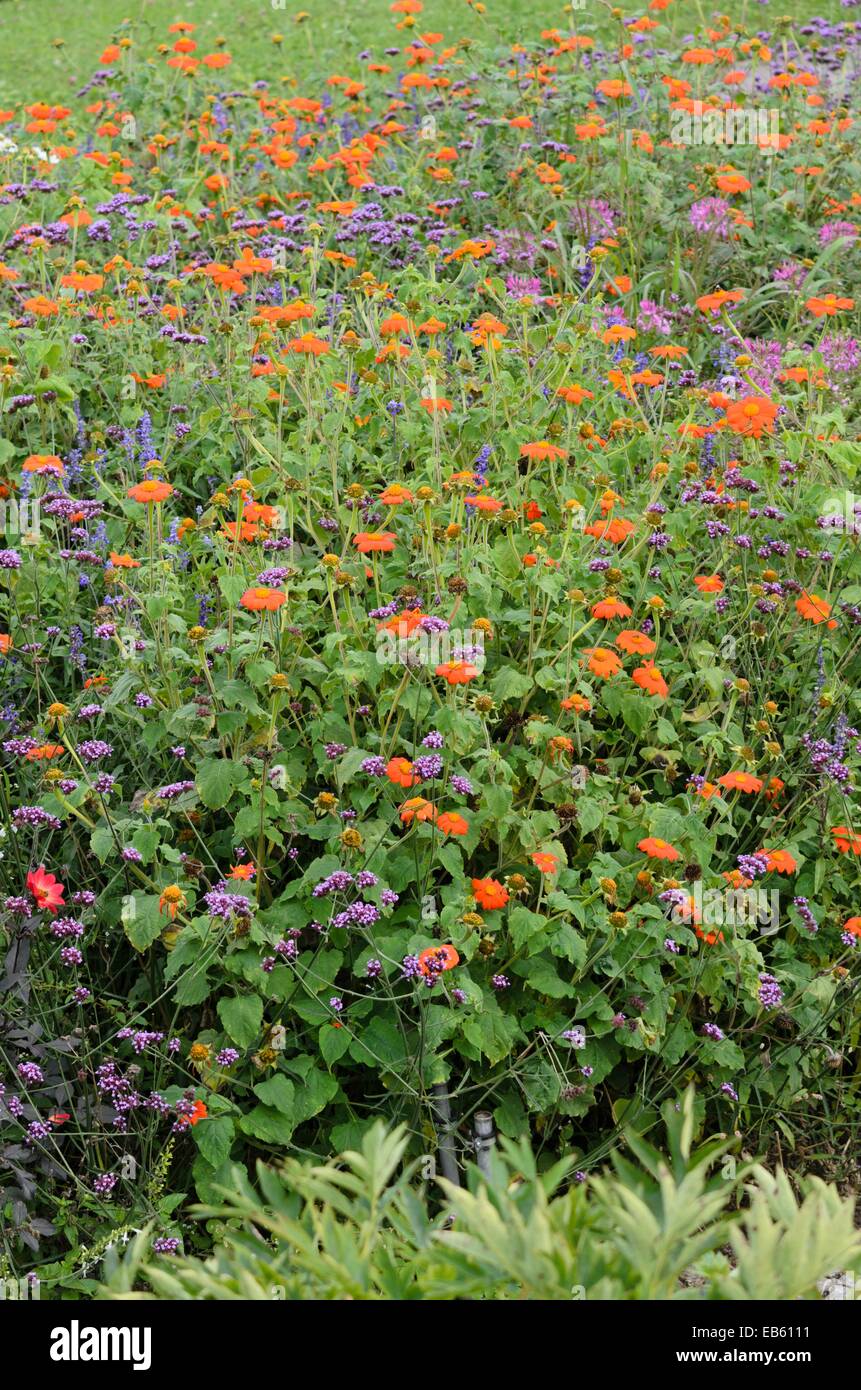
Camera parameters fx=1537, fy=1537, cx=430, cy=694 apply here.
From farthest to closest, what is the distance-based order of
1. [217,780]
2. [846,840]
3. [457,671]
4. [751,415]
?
[751,415] < [846,840] < [217,780] < [457,671]

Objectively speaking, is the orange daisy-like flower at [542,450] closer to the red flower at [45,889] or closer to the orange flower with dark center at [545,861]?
the orange flower with dark center at [545,861]

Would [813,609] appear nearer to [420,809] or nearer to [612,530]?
[612,530]

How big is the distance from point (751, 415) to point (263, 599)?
4.69 ft

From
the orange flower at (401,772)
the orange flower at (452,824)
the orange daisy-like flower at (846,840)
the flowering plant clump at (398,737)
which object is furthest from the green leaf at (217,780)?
the orange daisy-like flower at (846,840)

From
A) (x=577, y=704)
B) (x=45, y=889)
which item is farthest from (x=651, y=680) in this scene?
(x=45, y=889)

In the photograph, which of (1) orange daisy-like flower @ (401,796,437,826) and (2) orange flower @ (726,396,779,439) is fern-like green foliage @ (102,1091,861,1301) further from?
(2) orange flower @ (726,396,779,439)

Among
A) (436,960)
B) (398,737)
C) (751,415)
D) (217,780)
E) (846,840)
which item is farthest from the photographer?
(751,415)

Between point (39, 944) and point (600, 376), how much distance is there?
2647mm

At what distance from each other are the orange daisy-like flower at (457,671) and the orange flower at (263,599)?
36 centimetres

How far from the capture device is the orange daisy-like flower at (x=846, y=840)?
3464mm

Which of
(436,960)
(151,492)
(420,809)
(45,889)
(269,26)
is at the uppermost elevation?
(269,26)

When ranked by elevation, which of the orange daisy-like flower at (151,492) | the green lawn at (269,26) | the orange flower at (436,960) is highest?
the green lawn at (269,26)

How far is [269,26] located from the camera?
12.3 metres

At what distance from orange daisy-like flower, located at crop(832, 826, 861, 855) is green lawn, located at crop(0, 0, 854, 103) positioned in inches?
251
